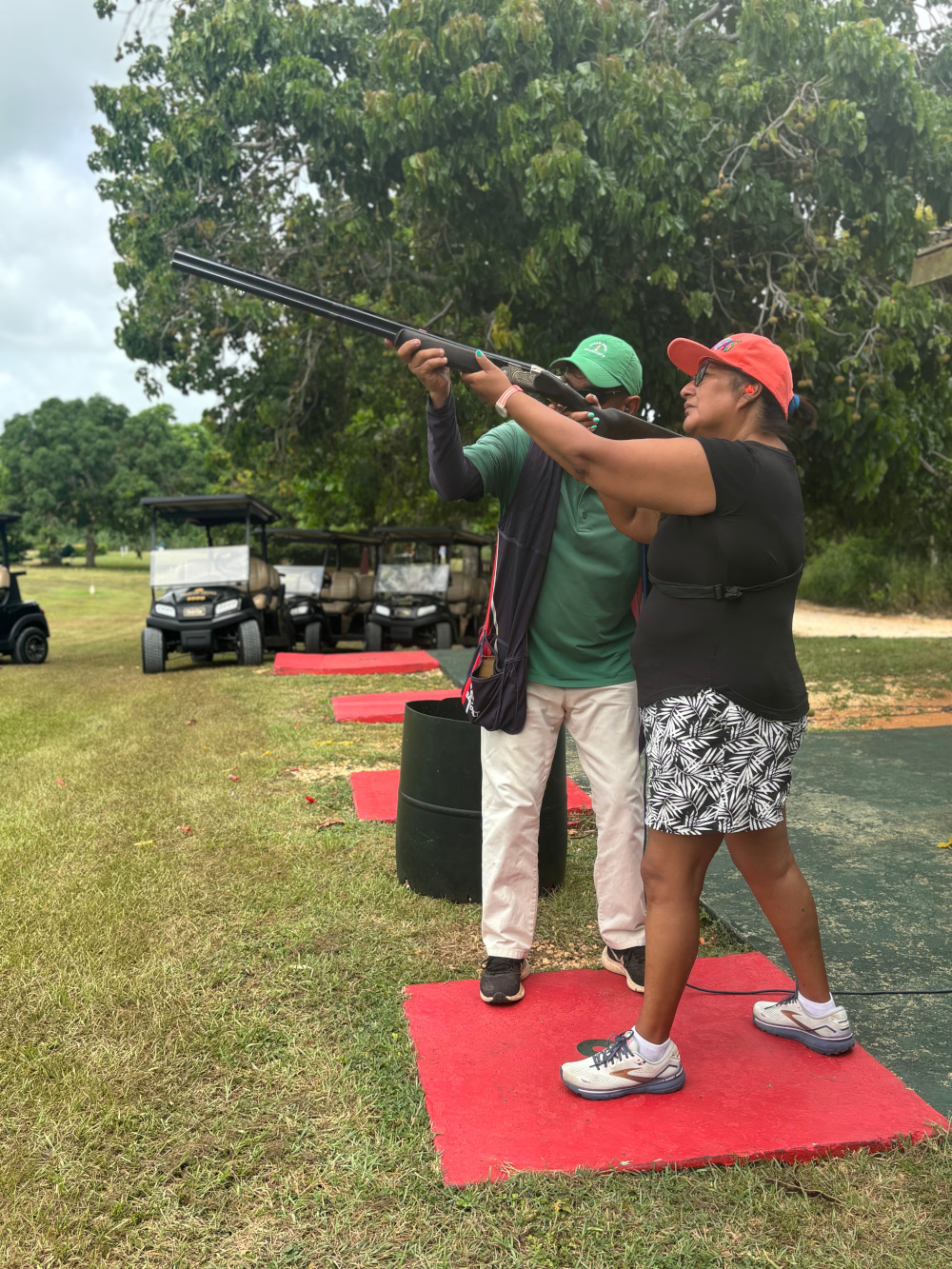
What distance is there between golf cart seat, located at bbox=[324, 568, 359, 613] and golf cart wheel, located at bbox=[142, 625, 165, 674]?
3.98 metres

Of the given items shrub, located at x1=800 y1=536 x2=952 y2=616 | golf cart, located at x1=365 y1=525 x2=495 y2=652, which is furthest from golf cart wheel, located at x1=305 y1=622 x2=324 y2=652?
shrub, located at x1=800 y1=536 x2=952 y2=616

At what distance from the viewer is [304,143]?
11.5 metres

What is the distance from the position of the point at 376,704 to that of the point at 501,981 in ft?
18.2

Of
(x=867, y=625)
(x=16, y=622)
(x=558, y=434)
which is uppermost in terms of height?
(x=558, y=434)

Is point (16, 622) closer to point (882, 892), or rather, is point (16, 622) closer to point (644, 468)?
point (882, 892)

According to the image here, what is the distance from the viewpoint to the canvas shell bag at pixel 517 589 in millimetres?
2920

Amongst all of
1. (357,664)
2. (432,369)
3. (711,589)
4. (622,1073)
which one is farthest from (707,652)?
(357,664)

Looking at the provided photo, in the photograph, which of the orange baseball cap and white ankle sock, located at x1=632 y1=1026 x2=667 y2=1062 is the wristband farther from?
white ankle sock, located at x1=632 y1=1026 x2=667 y2=1062

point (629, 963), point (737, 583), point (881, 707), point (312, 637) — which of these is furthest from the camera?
point (312, 637)

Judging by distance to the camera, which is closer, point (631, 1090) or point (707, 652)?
point (707, 652)

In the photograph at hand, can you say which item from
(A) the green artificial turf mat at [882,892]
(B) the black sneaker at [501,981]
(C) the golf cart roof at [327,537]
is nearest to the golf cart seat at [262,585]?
(C) the golf cart roof at [327,537]

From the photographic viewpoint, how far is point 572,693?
2.97 m

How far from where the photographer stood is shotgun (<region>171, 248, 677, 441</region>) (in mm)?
2662

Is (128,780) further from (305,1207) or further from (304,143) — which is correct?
(304,143)
